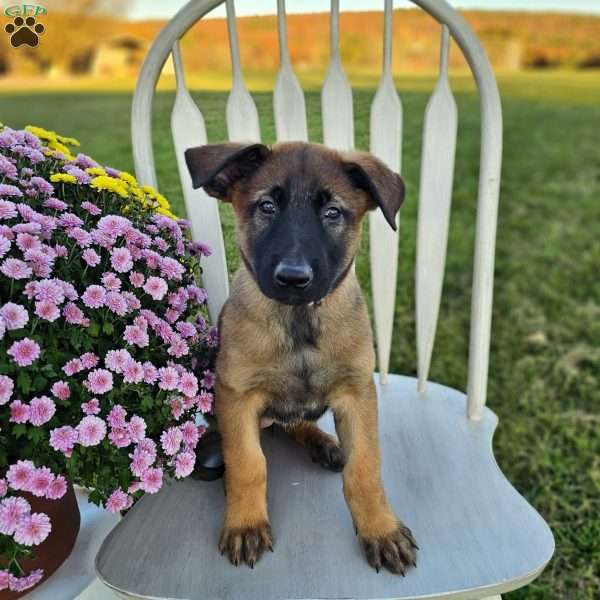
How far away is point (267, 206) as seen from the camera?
135 cm

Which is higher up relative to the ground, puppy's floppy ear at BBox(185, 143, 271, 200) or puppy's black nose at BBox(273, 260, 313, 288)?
puppy's floppy ear at BBox(185, 143, 271, 200)

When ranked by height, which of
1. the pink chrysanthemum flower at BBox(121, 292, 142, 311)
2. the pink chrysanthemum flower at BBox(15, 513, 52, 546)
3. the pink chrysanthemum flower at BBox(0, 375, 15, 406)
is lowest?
the pink chrysanthemum flower at BBox(15, 513, 52, 546)

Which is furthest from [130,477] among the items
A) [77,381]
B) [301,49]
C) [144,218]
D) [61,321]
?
[301,49]

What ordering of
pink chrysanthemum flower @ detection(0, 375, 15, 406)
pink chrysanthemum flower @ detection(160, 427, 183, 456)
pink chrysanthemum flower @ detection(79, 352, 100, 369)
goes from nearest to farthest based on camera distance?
pink chrysanthemum flower @ detection(0, 375, 15, 406) → pink chrysanthemum flower @ detection(79, 352, 100, 369) → pink chrysanthemum flower @ detection(160, 427, 183, 456)

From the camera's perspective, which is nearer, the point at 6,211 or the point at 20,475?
the point at 20,475

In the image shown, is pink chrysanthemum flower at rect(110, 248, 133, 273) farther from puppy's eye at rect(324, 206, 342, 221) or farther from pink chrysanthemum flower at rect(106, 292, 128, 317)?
puppy's eye at rect(324, 206, 342, 221)

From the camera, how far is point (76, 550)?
1.50 meters

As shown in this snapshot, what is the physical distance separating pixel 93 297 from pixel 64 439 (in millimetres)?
247

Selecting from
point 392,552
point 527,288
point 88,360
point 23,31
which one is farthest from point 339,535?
point 527,288

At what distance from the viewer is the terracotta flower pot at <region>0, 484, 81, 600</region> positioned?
130cm

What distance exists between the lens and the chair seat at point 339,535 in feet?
4.13

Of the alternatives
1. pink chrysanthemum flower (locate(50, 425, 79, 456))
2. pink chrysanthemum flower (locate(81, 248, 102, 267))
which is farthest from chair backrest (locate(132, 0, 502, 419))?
pink chrysanthemum flower (locate(50, 425, 79, 456))

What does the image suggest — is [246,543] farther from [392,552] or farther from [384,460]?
[384,460]

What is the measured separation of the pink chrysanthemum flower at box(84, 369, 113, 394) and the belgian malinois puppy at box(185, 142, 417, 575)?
0.28 meters
